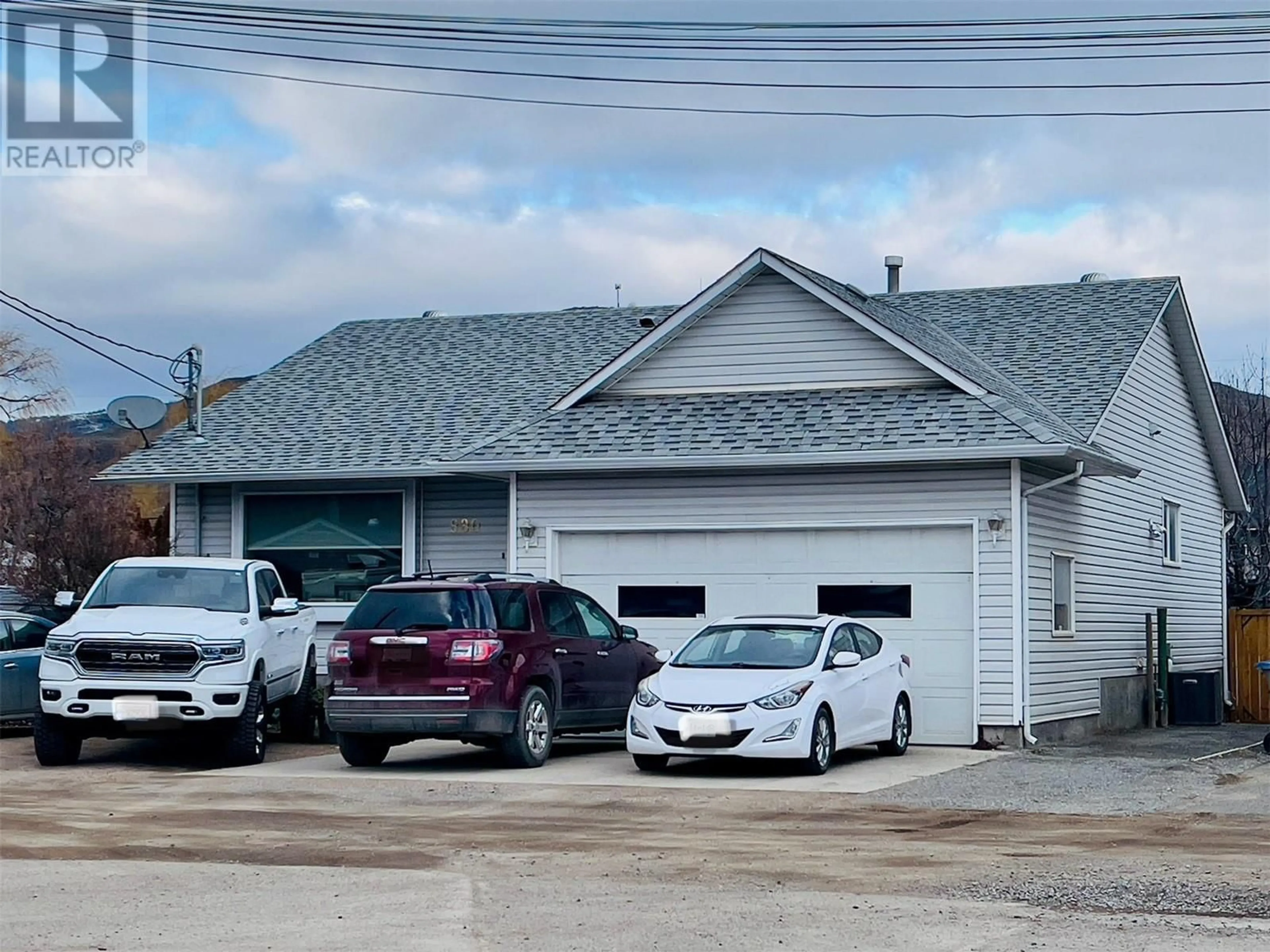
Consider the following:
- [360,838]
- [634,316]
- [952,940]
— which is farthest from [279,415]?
[952,940]

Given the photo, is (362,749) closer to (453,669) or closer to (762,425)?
(453,669)

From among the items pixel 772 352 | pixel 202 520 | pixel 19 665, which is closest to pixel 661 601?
pixel 772 352

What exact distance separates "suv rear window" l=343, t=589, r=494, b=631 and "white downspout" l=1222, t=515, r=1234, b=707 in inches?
664

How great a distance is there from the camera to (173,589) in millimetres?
18219

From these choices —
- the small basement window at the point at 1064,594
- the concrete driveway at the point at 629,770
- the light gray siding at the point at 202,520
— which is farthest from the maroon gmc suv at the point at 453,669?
the light gray siding at the point at 202,520

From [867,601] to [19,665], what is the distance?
32.1ft

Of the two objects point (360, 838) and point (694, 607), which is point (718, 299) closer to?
point (694, 607)

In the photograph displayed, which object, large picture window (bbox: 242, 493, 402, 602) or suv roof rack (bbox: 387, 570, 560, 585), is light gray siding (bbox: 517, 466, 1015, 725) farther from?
suv roof rack (bbox: 387, 570, 560, 585)

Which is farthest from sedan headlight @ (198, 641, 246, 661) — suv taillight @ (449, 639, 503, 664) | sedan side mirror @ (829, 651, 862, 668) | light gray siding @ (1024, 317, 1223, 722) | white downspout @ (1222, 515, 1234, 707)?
white downspout @ (1222, 515, 1234, 707)

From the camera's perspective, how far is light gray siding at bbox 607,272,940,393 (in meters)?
21.4

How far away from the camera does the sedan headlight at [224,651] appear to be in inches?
671

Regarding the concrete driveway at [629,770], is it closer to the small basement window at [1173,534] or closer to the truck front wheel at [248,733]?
the truck front wheel at [248,733]

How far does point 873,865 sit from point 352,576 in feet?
45.3

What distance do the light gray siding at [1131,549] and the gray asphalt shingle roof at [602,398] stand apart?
0.82m
